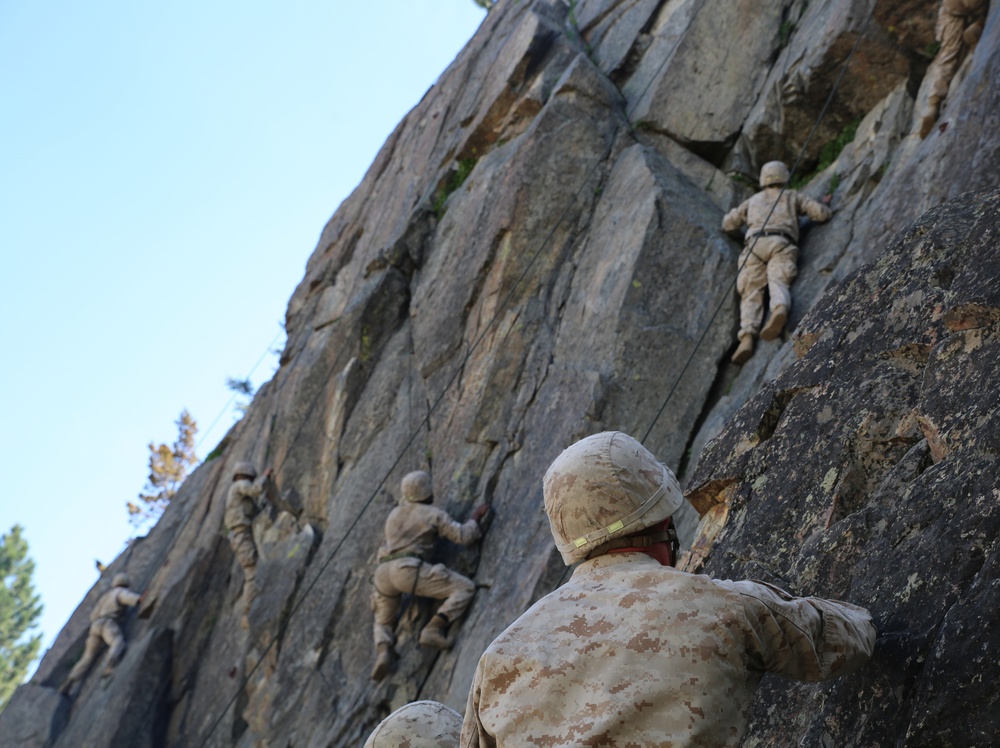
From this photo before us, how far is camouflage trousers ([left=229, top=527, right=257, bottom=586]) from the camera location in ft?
55.8

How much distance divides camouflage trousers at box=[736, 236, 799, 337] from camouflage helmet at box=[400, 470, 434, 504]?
4.06 m

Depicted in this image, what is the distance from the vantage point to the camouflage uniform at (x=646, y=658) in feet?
10.8

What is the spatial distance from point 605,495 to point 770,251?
9.05 m

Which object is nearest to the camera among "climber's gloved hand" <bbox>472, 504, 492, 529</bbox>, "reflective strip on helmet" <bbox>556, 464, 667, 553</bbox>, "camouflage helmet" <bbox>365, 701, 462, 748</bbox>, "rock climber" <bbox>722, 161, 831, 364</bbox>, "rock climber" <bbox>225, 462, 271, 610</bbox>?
"reflective strip on helmet" <bbox>556, 464, 667, 553</bbox>

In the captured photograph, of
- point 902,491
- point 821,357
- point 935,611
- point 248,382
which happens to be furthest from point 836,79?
point 248,382

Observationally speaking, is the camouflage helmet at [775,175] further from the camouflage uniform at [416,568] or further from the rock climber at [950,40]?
the camouflage uniform at [416,568]

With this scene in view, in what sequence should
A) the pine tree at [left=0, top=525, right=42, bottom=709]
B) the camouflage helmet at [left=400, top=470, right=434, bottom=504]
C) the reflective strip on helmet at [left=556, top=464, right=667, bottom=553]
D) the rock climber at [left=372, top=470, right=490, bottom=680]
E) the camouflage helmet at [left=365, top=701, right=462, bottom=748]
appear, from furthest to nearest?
the pine tree at [left=0, top=525, right=42, bottom=709], the camouflage helmet at [left=400, top=470, right=434, bottom=504], the rock climber at [left=372, top=470, right=490, bottom=680], the camouflage helmet at [left=365, top=701, right=462, bottom=748], the reflective strip on helmet at [left=556, top=464, right=667, bottom=553]

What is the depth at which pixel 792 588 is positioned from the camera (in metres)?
4.62

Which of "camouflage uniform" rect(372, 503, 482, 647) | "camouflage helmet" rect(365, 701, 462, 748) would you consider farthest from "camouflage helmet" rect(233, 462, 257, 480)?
"camouflage helmet" rect(365, 701, 462, 748)

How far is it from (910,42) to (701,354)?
4.46 metres

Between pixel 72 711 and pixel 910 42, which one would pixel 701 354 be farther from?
pixel 72 711

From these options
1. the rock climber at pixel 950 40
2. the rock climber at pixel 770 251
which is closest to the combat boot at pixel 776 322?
the rock climber at pixel 770 251

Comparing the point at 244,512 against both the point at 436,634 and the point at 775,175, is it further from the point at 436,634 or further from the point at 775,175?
the point at 775,175

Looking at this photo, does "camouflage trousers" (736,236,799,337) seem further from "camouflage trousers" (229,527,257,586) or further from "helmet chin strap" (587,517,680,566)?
"camouflage trousers" (229,527,257,586)
